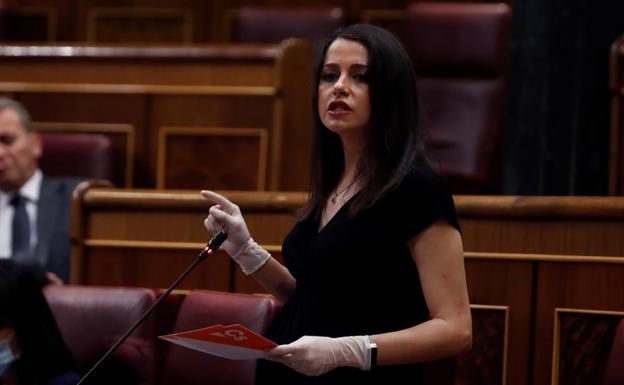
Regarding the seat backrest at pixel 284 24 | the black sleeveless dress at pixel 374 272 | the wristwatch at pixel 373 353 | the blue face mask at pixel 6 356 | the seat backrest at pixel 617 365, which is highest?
the seat backrest at pixel 284 24

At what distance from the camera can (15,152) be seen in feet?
3.99

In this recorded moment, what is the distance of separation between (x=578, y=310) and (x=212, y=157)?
0.61 m

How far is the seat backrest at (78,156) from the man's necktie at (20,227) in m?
0.12

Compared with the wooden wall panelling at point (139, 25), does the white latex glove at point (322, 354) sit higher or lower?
lower

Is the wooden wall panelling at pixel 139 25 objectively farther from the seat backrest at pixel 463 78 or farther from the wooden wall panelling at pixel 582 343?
the wooden wall panelling at pixel 582 343

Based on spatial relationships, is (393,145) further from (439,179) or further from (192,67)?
(192,67)

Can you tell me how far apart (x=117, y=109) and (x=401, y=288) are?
0.80m

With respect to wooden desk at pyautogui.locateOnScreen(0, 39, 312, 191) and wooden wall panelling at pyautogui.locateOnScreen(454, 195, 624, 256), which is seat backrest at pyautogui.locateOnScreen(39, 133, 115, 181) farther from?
wooden wall panelling at pyautogui.locateOnScreen(454, 195, 624, 256)

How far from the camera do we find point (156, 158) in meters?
1.31

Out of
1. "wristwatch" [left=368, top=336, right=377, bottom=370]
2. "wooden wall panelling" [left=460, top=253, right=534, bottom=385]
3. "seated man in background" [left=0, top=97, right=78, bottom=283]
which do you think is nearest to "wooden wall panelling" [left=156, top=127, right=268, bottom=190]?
"seated man in background" [left=0, top=97, right=78, bottom=283]

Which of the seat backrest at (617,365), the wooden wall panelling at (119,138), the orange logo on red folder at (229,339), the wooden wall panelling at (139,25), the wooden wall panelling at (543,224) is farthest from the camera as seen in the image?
the wooden wall panelling at (139,25)

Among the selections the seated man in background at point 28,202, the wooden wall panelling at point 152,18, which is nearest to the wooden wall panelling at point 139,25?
the wooden wall panelling at point 152,18

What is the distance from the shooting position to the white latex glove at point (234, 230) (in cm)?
64

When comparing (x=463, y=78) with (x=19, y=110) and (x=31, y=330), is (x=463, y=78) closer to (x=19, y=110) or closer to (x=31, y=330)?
(x=19, y=110)
